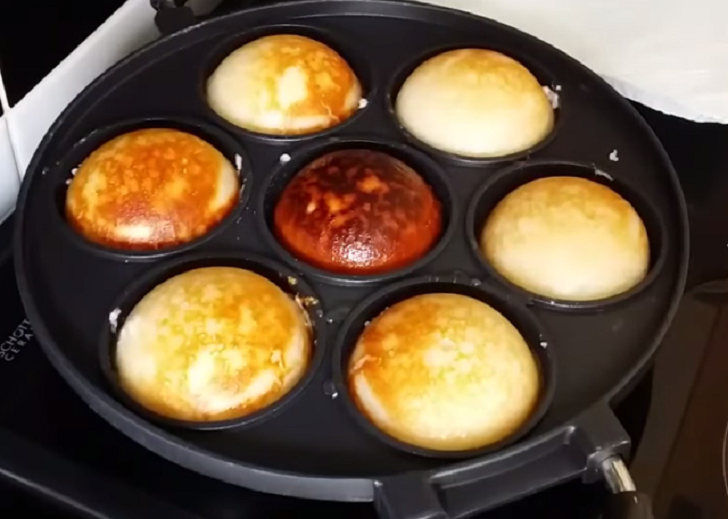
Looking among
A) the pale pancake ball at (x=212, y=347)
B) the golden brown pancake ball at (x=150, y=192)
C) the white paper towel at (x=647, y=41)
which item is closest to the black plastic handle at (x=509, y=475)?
the pale pancake ball at (x=212, y=347)

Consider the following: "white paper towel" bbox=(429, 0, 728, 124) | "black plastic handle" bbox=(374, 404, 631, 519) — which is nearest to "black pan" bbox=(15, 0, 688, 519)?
"black plastic handle" bbox=(374, 404, 631, 519)

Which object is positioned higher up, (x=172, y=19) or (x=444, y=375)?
(x=172, y=19)

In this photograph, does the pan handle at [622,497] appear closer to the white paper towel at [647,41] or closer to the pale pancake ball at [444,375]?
the pale pancake ball at [444,375]

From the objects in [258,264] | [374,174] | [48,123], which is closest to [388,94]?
[374,174]

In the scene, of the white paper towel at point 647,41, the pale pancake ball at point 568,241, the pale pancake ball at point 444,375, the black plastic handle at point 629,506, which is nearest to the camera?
the black plastic handle at point 629,506

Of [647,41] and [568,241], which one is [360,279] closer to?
[568,241]

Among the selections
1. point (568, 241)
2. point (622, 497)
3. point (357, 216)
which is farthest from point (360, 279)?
point (622, 497)

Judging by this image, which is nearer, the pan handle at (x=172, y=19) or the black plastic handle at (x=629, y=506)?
the black plastic handle at (x=629, y=506)
